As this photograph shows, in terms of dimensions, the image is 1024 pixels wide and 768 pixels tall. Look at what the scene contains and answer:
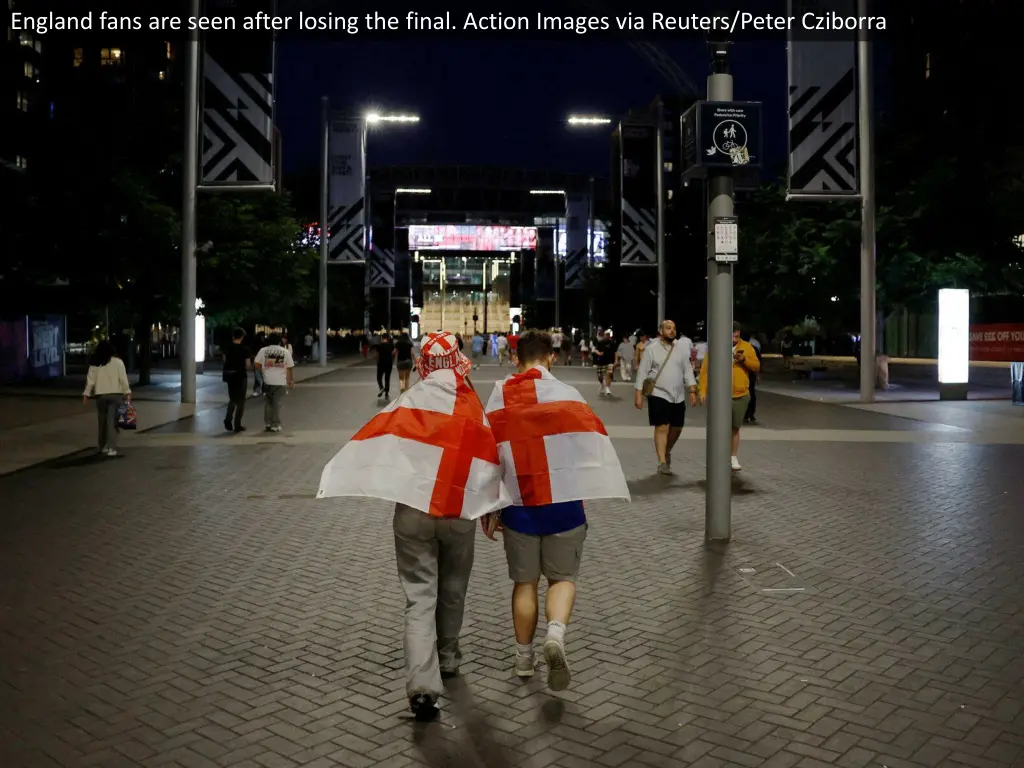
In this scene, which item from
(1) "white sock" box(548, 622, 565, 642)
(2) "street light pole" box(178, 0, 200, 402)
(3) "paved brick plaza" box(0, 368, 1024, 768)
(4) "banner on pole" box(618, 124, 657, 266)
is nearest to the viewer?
(3) "paved brick plaza" box(0, 368, 1024, 768)

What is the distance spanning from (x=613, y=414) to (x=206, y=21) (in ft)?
35.3

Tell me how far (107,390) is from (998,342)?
2012 centimetres

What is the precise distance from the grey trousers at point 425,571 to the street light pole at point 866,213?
2145 cm

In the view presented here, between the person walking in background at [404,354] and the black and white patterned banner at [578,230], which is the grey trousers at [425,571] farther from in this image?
the black and white patterned banner at [578,230]

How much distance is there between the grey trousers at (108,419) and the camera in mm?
15602

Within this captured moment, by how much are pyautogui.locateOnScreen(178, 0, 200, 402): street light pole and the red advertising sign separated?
17863 mm

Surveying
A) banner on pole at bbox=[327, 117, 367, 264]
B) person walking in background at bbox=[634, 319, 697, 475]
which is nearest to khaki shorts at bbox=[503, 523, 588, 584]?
person walking in background at bbox=[634, 319, 697, 475]

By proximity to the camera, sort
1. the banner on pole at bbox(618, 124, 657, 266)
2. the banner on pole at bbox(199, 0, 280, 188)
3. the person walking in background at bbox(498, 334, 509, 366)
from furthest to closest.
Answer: the person walking in background at bbox(498, 334, 509, 366), the banner on pole at bbox(618, 124, 657, 266), the banner on pole at bbox(199, 0, 280, 188)

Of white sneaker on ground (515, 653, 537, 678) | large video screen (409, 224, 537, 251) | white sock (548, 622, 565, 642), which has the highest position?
large video screen (409, 224, 537, 251)

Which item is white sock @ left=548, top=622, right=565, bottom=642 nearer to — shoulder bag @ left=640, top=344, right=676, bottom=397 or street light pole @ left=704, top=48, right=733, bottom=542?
street light pole @ left=704, top=48, right=733, bottom=542

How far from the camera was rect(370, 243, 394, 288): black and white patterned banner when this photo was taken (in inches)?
2165

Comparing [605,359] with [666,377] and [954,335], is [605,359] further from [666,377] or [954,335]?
[666,377]

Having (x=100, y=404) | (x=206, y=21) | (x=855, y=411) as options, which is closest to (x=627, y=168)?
(x=855, y=411)

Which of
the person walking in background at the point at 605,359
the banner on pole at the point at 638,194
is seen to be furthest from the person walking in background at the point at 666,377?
the banner on pole at the point at 638,194
